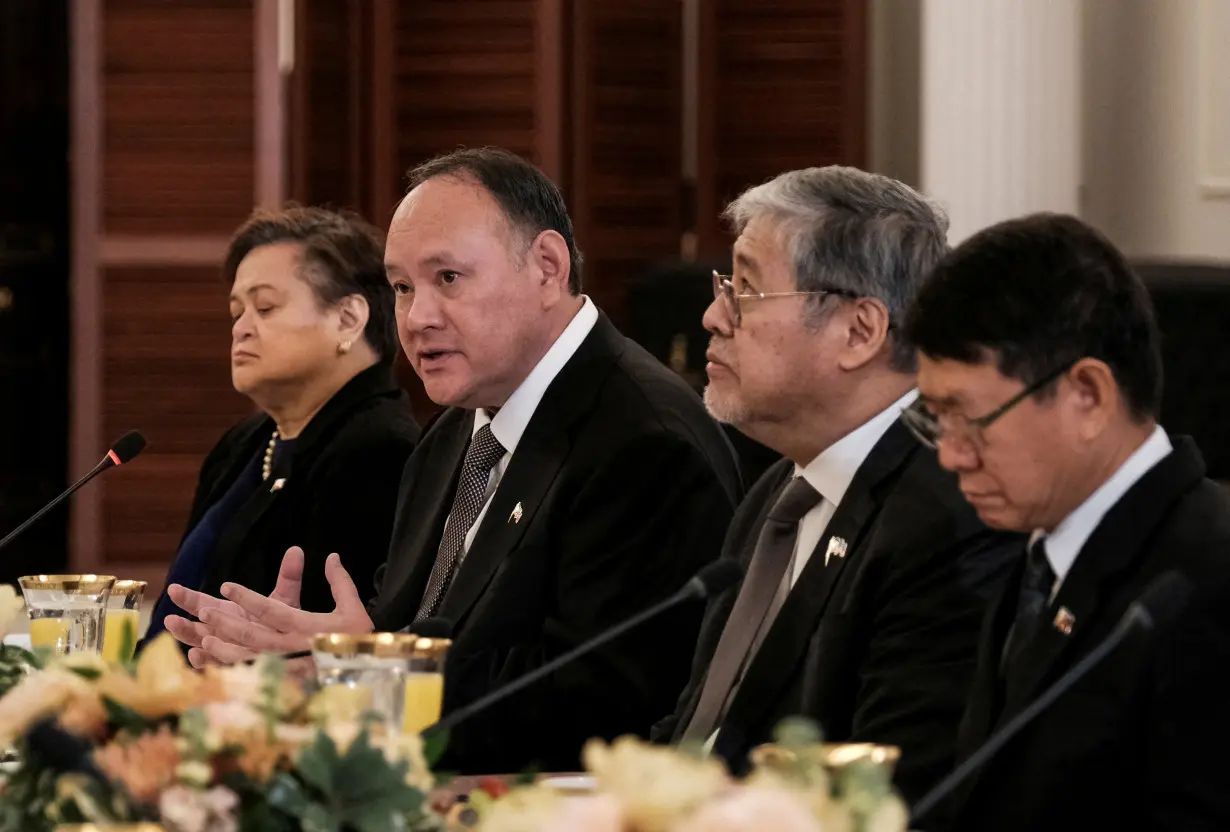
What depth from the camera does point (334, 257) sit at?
343 centimetres

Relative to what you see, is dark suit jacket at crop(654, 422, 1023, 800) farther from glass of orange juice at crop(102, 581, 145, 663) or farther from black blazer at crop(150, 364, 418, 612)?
black blazer at crop(150, 364, 418, 612)

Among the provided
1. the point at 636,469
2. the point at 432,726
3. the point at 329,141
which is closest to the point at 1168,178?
the point at 329,141

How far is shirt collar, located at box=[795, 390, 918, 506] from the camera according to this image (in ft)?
7.04

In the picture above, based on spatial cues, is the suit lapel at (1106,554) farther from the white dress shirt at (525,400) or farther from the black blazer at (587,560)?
the white dress shirt at (525,400)

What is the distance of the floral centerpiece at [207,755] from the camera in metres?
1.17

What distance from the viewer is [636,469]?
7.84 ft

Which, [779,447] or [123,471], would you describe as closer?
[779,447]

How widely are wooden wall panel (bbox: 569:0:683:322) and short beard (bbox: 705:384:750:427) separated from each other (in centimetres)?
348

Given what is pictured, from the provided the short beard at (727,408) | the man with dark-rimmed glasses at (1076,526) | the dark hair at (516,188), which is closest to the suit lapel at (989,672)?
the man with dark-rimmed glasses at (1076,526)

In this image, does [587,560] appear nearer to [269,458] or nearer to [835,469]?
[835,469]

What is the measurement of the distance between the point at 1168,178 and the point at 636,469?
352 centimetres

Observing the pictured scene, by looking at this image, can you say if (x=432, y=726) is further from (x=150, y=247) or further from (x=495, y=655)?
(x=150, y=247)

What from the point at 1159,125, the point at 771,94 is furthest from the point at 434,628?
the point at 771,94

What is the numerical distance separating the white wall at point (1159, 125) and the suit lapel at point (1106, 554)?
3655 millimetres
